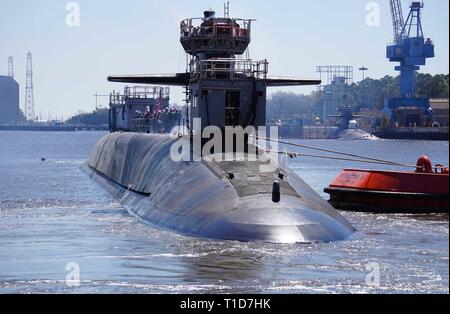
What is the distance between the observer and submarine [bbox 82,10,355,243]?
2128 cm

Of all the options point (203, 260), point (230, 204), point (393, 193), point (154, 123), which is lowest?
point (203, 260)

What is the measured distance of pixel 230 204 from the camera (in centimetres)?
2212

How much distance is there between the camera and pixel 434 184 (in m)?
32.9

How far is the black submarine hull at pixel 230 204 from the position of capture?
818 inches

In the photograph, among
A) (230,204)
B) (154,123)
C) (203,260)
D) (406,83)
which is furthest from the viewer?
(406,83)

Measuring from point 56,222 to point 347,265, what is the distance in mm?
13744

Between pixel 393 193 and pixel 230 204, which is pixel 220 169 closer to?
pixel 230 204

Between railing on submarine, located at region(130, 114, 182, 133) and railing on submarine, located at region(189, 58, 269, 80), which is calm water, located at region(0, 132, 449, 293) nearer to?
railing on submarine, located at region(189, 58, 269, 80)

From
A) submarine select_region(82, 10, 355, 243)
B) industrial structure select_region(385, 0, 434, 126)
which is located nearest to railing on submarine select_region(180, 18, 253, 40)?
submarine select_region(82, 10, 355, 243)

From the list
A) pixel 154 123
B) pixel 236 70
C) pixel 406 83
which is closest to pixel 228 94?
pixel 236 70

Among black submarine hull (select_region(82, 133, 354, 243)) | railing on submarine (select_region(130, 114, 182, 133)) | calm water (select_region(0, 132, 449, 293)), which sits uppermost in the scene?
railing on submarine (select_region(130, 114, 182, 133))

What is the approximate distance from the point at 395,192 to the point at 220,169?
10.5m

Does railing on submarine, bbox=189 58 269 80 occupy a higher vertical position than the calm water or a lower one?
higher

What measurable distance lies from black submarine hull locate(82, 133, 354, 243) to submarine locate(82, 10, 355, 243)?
0.10ft
